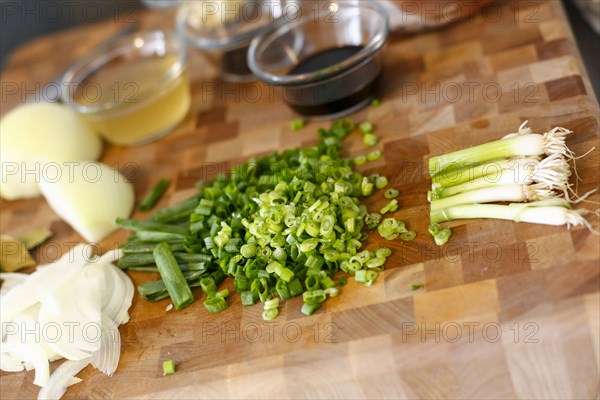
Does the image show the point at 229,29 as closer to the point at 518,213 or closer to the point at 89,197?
the point at 89,197

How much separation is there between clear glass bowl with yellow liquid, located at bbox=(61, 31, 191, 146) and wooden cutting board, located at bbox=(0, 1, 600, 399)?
381 mm

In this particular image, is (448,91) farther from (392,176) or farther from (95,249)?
(95,249)

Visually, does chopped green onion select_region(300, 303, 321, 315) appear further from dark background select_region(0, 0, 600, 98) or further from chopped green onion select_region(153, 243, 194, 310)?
dark background select_region(0, 0, 600, 98)

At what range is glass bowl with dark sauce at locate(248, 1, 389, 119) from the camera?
9.27 ft

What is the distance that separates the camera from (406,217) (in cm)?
238

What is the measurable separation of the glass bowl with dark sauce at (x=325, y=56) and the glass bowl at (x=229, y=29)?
211 millimetres

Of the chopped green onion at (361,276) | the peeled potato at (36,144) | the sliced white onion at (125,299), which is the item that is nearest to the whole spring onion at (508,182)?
the chopped green onion at (361,276)

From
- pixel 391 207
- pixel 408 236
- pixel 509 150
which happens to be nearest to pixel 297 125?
pixel 391 207

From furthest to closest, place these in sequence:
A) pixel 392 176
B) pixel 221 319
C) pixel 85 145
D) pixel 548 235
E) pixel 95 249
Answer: pixel 85 145 → pixel 95 249 → pixel 392 176 → pixel 221 319 → pixel 548 235

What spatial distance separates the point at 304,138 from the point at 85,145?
104cm

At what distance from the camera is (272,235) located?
2363 millimetres

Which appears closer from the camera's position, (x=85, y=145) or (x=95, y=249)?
(x=95, y=249)

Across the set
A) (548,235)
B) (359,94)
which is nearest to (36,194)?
(359,94)

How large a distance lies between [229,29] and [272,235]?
1457mm
